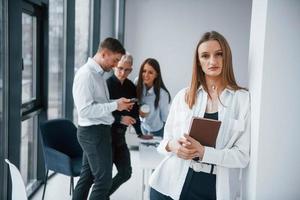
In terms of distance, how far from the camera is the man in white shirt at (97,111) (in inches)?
95.9

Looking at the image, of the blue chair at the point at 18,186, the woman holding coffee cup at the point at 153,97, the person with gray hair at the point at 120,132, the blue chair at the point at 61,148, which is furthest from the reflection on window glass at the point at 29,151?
the blue chair at the point at 18,186

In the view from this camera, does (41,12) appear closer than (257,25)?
No

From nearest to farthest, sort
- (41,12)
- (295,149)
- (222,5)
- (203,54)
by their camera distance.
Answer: (295,149)
(203,54)
(41,12)
(222,5)

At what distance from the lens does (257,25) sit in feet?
4.00

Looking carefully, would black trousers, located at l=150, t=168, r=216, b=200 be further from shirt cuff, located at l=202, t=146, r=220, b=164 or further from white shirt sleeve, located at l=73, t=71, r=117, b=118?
white shirt sleeve, located at l=73, t=71, r=117, b=118

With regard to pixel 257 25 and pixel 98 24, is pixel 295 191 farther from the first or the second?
pixel 98 24

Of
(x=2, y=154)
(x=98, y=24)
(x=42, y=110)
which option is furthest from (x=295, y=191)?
(x=98, y=24)

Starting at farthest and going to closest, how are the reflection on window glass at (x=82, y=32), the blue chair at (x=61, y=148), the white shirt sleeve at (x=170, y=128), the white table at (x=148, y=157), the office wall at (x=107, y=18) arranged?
the office wall at (x=107, y=18) → the reflection on window glass at (x=82, y=32) → the blue chair at (x=61, y=148) → the white table at (x=148, y=157) → the white shirt sleeve at (x=170, y=128)

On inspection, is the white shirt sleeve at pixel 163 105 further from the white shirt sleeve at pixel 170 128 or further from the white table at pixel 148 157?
the white shirt sleeve at pixel 170 128

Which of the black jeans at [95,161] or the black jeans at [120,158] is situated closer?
the black jeans at [95,161]

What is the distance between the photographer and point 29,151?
134 inches

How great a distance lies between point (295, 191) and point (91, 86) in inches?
66.8

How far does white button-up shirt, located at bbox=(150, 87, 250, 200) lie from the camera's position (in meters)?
1.29

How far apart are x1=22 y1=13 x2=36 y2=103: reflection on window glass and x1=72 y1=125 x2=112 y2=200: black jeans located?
2.74 ft
